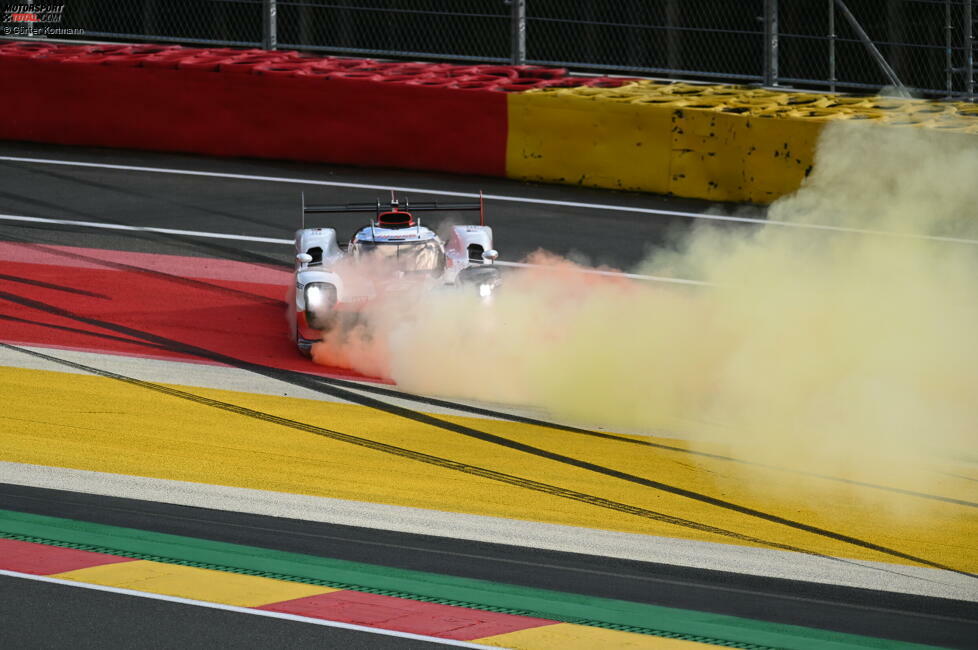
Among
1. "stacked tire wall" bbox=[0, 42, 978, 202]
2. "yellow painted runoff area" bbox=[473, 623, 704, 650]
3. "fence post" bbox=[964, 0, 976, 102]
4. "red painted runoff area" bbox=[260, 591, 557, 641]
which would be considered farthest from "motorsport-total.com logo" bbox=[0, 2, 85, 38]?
"yellow painted runoff area" bbox=[473, 623, 704, 650]

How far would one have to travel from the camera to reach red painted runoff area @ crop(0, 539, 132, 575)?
795 centimetres

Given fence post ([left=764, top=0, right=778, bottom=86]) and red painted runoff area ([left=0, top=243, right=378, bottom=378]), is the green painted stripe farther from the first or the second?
fence post ([left=764, top=0, right=778, bottom=86])

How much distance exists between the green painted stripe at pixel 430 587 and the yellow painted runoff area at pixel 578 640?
0.07 m

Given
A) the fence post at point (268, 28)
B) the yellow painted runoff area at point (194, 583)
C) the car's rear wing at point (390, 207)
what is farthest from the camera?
the fence post at point (268, 28)

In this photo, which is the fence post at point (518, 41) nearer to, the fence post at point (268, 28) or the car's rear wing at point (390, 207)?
the fence post at point (268, 28)

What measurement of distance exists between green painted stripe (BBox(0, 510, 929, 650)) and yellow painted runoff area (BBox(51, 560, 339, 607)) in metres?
0.08

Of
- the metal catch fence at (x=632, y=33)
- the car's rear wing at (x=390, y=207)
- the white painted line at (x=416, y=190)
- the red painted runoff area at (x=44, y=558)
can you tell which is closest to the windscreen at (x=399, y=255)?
the car's rear wing at (x=390, y=207)

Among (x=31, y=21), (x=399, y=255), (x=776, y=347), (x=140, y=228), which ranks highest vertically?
(x=31, y=21)

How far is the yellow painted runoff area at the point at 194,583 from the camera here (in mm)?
7621

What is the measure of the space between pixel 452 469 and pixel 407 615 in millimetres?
2009

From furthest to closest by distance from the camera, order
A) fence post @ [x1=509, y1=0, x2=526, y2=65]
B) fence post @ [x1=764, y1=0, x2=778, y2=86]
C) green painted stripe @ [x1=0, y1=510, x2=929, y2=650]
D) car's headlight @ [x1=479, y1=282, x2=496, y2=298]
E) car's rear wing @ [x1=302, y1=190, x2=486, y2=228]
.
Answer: fence post @ [x1=509, y1=0, x2=526, y2=65] → fence post @ [x1=764, y1=0, x2=778, y2=86] → car's rear wing @ [x1=302, y1=190, x2=486, y2=228] → car's headlight @ [x1=479, y1=282, x2=496, y2=298] → green painted stripe @ [x1=0, y1=510, x2=929, y2=650]

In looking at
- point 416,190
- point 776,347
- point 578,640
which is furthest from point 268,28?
point 578,640

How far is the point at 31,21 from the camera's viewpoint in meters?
21.8

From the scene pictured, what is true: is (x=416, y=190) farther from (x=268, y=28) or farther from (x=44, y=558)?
(x=44, y=558)
